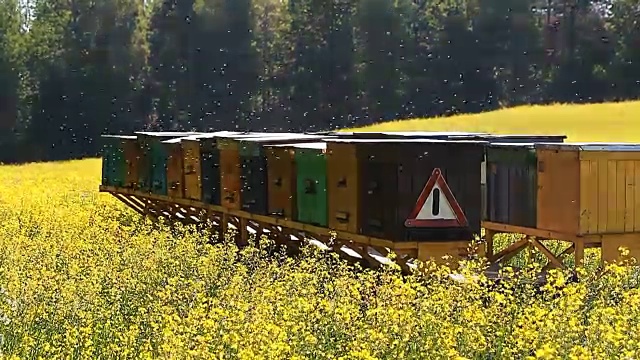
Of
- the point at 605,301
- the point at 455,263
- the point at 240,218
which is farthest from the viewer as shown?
the point at 240,218

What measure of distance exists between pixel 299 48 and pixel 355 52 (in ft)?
13.3

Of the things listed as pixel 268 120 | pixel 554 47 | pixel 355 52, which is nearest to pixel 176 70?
pixel 268 120

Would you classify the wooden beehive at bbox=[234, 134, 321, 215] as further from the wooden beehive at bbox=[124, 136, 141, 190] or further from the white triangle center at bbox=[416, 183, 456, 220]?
the wooden beehive at bbox=[124, 136, 141, 190]

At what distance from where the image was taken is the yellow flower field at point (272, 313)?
7.88 meters

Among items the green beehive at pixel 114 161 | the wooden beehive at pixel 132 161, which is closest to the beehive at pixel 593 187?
the wooden beehive at pixel 132 161

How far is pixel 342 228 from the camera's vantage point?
14.5m

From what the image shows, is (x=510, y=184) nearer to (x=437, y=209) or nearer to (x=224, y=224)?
(x=437, y=209)

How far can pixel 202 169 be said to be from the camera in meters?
20.2

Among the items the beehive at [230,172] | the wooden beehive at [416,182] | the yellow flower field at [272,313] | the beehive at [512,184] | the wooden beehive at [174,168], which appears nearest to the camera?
the yellow flower field at [272,313]

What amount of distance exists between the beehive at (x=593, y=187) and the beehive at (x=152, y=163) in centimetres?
1050

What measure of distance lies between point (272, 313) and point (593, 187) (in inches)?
257

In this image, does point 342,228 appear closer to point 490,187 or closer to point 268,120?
point 490,187

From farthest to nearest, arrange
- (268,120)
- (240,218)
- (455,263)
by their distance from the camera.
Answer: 1. (268,120)
2. (240,218)
3. (455,263)

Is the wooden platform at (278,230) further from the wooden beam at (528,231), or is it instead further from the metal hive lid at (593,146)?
the metal hive lid at (593,146)
